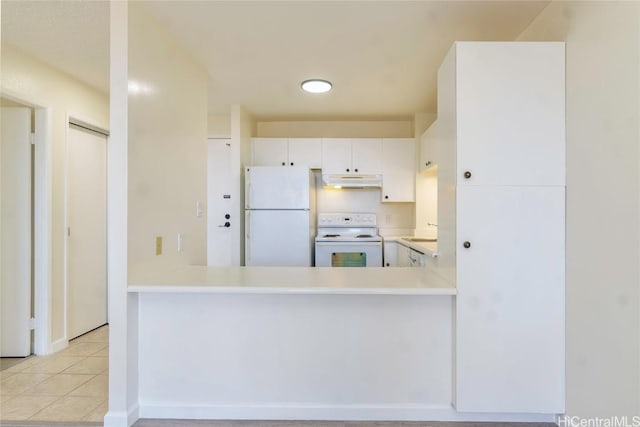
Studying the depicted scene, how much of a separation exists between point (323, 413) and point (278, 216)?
2.22m

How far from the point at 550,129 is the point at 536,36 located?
26.2 inches

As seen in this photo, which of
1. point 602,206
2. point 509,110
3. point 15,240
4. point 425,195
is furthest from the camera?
point 425,195

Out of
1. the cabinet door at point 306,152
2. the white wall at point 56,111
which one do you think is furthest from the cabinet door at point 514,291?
the white wall at point 56,111

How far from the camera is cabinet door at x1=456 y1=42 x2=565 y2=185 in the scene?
1702 mm

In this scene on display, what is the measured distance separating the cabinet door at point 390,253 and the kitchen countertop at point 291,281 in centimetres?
177

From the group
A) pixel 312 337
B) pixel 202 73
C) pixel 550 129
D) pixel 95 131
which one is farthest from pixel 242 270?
pixel 95 131

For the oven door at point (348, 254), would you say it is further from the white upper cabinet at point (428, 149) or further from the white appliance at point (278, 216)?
the white upper cabinet at point (428, 149)

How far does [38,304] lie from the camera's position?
2.71 meters

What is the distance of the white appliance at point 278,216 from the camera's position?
3730 millimetres

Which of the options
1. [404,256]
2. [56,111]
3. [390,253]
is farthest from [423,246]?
[56,111]

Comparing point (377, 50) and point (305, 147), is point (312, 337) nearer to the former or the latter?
point (377, 50)

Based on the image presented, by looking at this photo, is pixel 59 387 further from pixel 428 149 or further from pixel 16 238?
pixel 428 149

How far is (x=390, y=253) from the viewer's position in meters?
3.88

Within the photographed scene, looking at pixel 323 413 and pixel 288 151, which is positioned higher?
pixel 288 151
